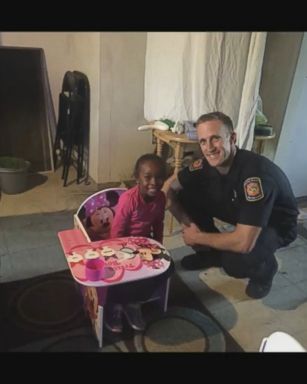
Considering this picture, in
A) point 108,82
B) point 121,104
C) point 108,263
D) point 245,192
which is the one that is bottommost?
point 108,263

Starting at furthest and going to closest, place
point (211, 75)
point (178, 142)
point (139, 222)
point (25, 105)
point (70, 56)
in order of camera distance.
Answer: point (70, 56), point (25, 105), point (178, 142), point (211, 75), point (139, 222)

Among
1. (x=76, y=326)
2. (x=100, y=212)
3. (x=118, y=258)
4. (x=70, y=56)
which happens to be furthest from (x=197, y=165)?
(x=70, y=56)

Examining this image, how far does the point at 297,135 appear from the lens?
95.2 inches

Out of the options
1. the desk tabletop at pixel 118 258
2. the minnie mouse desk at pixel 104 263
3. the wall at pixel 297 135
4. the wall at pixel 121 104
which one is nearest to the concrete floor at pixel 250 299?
the minnie mouse desk at pixel 104 263

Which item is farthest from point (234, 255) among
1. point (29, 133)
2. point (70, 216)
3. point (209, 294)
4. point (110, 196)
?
point (29, 133)

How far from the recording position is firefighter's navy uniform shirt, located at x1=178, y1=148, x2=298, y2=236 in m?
1.38

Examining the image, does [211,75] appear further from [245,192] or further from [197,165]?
[245,192]

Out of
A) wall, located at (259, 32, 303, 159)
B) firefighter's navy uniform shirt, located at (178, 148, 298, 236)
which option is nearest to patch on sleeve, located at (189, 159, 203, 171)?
firefighter's navy uniform shirt, located at (178, 148, 298, 236)

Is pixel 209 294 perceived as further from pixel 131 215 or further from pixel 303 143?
pixel 303 143

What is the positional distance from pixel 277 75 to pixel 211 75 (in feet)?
2.35

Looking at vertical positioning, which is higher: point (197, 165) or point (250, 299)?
point (197, 165)

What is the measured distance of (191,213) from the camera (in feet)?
5.71

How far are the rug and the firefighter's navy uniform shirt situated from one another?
445 millimetres

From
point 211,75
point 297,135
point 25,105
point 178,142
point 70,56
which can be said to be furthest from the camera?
point 70,56
